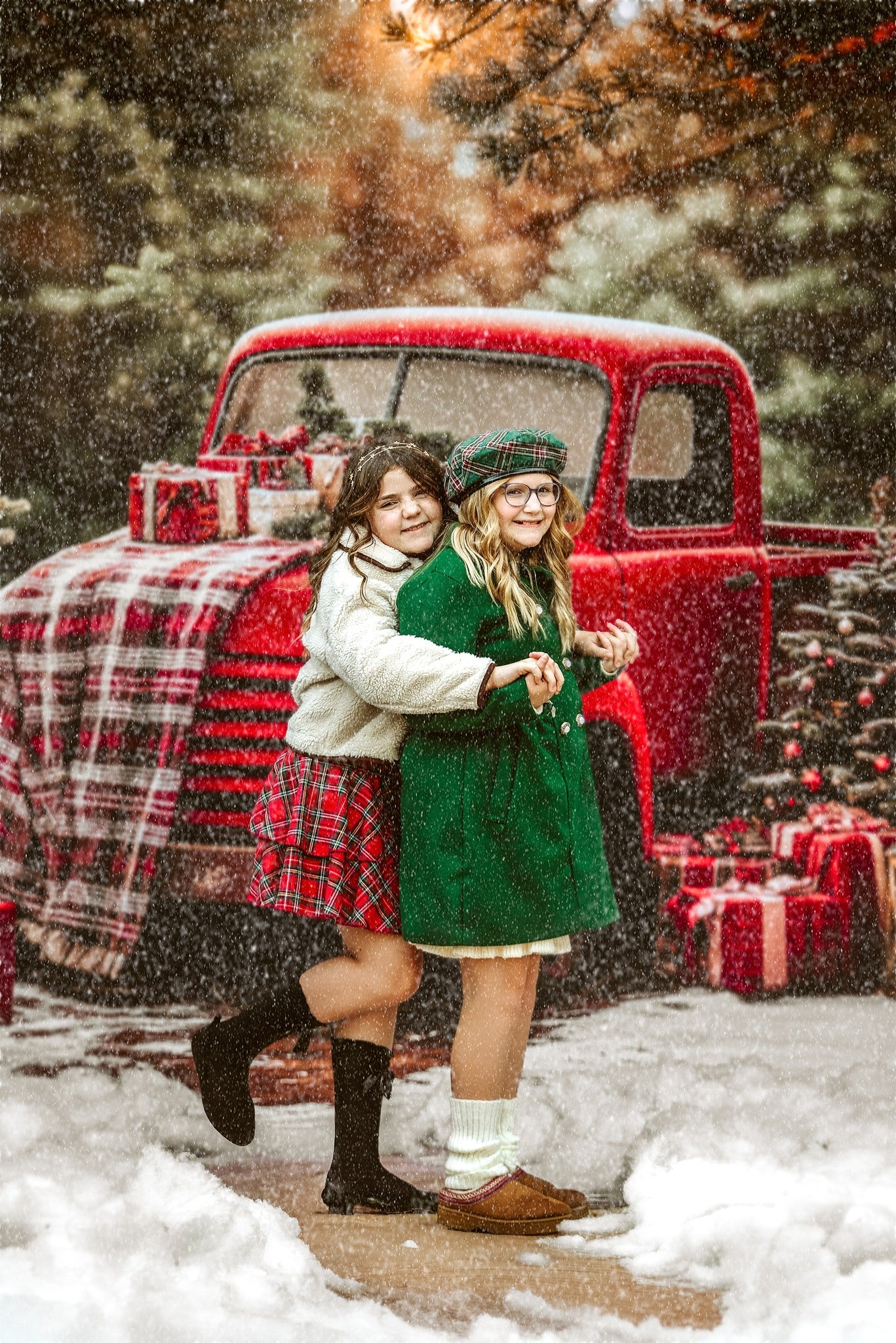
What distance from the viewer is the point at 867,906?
176 inches

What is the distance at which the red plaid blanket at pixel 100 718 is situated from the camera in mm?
4016

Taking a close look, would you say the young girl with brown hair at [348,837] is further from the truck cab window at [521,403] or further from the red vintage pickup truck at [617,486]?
the truck cab window at [521,403]

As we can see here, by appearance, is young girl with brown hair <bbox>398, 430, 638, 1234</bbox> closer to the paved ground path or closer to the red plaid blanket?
the paved ground path

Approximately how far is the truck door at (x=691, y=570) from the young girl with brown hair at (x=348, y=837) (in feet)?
3.79

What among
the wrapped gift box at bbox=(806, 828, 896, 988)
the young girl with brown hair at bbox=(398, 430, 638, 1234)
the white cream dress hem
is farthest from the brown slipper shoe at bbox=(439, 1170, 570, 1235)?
the wrapped gift box at bbox=(806, 828, 896, 988)

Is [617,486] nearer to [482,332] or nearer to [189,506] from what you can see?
[482,332]

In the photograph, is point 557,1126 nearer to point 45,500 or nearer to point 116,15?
point 45,500

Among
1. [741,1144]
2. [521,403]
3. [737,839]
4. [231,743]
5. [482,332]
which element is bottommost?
[741,1144]

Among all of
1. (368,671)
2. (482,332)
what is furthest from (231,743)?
(482,332)

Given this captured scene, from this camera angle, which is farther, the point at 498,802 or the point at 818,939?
the point at 818,939

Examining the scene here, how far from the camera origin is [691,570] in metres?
4.42

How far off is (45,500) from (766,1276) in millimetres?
2695

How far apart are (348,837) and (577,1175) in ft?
3.62

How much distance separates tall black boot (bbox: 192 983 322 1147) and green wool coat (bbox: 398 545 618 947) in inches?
12.9
